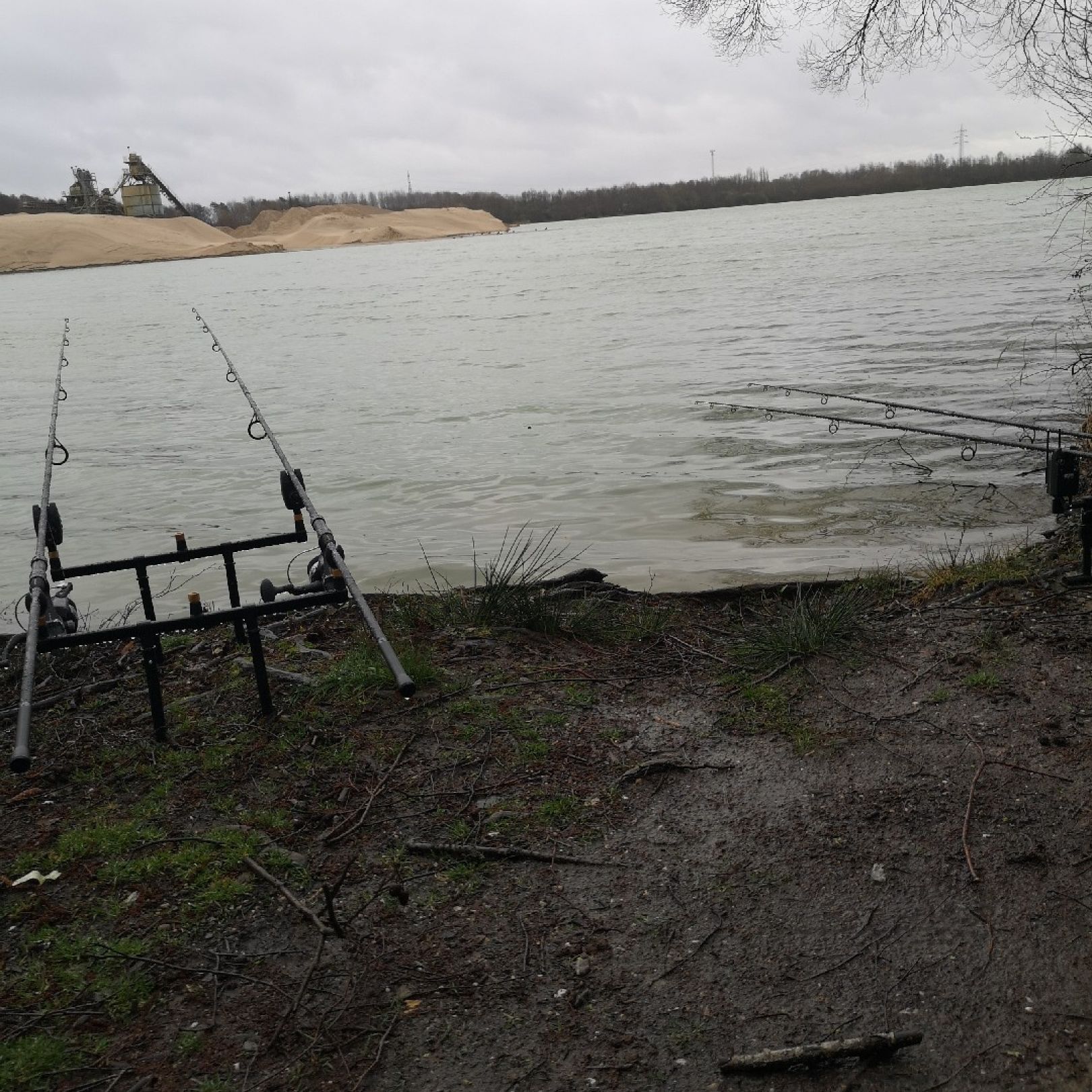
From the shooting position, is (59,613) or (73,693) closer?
(73,693)

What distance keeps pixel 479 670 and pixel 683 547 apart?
3438mm

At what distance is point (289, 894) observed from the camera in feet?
9.14

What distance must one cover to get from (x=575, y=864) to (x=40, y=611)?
1878mm

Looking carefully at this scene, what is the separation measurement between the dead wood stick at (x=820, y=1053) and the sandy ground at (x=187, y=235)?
334ft

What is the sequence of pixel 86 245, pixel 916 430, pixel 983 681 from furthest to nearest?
pixel 86 245
pixel 916 430
pixel 983 681

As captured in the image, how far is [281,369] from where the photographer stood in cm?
1964

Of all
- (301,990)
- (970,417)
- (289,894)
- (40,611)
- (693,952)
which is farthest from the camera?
(970,417)

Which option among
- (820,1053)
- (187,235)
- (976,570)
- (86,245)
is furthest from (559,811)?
(187,235)

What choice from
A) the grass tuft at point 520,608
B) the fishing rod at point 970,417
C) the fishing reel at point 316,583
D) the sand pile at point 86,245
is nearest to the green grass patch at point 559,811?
the fishing reel at point 316,583

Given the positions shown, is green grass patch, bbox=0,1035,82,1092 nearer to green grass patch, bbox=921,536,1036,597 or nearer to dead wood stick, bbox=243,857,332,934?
dead wood stick, bbox=243,857,332,934

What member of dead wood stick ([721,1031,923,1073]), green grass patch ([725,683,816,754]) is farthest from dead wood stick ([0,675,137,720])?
dead wood stick ([721,1031,923,1073])

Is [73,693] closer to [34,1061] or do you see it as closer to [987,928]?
[34,1061]

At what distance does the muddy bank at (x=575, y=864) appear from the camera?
229 cm

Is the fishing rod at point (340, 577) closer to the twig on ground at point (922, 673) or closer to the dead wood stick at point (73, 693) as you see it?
the dead wood stick at point (73, 693)
